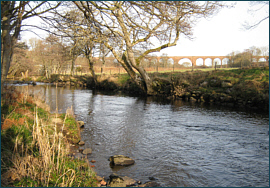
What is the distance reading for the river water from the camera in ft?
19.8

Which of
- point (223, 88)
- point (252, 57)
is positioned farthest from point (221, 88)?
point (252, 57)

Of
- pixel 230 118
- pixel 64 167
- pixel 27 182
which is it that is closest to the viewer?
pixel 27 182

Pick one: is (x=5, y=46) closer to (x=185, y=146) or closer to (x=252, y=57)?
(x=185, y=146)

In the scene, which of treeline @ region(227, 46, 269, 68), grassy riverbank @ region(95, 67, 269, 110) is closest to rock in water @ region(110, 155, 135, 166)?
grassy riverbank @ region(95, 67, 269, 110)

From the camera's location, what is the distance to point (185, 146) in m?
8.37

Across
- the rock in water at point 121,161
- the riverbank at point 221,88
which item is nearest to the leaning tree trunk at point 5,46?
the rock in water at point 121,161

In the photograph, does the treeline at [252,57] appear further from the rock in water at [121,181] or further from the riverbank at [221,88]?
the rock in water at [121,181]

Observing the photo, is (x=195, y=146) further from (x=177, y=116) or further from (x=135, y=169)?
(x=177, y=116)

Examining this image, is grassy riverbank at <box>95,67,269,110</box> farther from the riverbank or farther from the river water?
the river water

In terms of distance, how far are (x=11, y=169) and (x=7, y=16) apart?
5.52 meters

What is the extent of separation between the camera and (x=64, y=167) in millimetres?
4930

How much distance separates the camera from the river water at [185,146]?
6048 mm

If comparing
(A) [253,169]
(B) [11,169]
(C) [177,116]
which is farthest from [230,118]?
(B) [11,169]

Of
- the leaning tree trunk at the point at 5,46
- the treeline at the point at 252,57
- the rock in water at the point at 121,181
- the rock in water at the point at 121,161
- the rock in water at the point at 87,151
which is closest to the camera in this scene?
the rock in water at the point at 121,181
